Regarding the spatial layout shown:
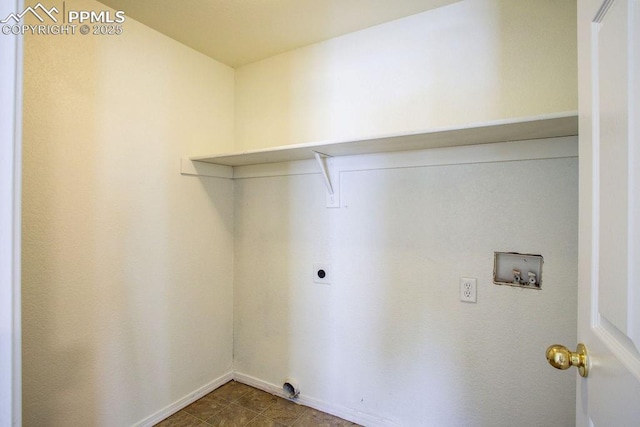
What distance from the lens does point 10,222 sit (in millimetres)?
429

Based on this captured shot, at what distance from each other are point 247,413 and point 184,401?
0.41 meters

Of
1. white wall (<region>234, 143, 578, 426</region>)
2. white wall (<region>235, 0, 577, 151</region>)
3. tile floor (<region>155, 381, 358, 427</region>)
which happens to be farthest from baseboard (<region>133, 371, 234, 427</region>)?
white wall (<region>235, 0, 577, 151</region>)

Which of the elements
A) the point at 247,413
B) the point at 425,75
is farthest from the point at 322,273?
the point at 425,75

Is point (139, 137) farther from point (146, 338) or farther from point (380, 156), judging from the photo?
point (380, 156)

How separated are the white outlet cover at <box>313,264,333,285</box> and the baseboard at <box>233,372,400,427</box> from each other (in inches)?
29.2

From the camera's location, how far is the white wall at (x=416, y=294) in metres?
1.30

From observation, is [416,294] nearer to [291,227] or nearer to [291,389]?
[291,227]

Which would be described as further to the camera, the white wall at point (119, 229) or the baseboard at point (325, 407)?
the baseboard at point (325, 407)

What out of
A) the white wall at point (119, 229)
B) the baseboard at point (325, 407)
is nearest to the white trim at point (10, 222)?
the white wall at point (119, 229)

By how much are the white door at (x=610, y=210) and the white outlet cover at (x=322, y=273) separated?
49.5 inches

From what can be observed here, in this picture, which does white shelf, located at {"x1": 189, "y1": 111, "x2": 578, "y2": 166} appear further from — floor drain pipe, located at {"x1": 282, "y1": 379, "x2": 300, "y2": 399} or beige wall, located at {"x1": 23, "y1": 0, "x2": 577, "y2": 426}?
floor drain pipe, located at {"x1": 282, "y1": 379, "x2": 300, "y2": 399}

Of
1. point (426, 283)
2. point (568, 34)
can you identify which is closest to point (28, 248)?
point (426, 283)

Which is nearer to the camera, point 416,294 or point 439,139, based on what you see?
point 439,139

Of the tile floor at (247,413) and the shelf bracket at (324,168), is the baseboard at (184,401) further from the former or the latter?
the shelf bracket at (324,168)
